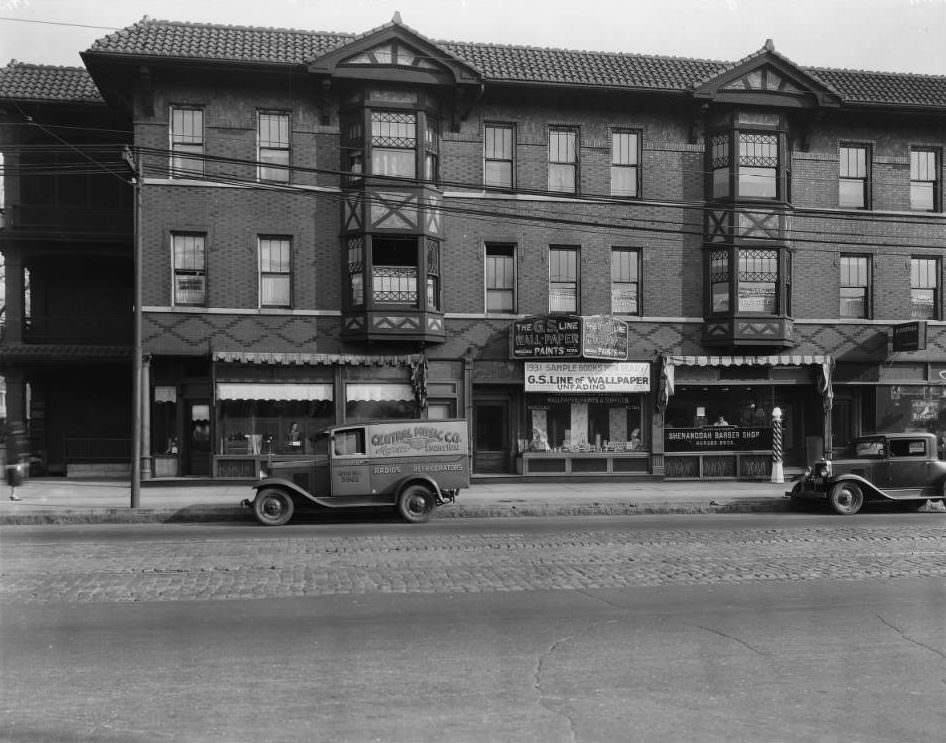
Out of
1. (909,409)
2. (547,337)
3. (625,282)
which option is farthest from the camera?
(909,409)

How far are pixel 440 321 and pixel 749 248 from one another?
358 inches

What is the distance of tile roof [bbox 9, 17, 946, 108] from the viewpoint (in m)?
21.3

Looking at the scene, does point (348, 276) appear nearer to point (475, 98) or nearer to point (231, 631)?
point (475, 98)

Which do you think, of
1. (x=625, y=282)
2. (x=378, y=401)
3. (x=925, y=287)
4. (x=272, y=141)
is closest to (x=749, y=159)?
(x=625, y=282)

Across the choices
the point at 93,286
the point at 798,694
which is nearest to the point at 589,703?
the point at 798,694

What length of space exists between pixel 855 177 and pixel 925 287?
157 inches

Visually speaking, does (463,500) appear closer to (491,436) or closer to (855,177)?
(491,436)

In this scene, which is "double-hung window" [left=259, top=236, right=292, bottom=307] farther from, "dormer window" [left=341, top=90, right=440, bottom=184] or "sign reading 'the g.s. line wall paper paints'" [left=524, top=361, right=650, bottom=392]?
"sign reading 'the g.s. line wall paper paints'" [left=524, top=361, right=650, bottom=392]

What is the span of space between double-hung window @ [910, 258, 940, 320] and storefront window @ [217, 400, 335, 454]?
17.6 m

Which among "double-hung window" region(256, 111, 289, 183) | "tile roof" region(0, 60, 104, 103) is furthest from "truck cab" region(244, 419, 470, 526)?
"tile roof" region(0, 60, 104, 103)

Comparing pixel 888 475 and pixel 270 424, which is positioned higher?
pixel 270 424

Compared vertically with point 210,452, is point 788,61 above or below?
above

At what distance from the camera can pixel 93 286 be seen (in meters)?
25.3

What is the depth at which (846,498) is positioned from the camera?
1709 cm
